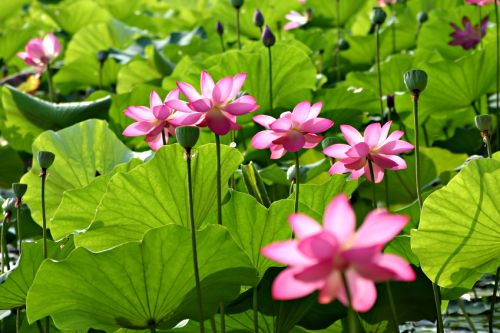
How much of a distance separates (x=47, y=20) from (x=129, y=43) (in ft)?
3.27

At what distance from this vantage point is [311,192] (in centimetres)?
118

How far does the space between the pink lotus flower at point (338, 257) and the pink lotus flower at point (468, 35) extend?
144 cm

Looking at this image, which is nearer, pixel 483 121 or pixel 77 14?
pixel 483 121

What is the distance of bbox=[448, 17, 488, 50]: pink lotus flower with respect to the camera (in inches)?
75.6

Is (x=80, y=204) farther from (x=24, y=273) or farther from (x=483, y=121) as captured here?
(x=483, y=121)

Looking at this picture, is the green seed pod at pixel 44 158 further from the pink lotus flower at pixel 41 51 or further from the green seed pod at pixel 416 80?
the pink lotus flower at pixel 41 51

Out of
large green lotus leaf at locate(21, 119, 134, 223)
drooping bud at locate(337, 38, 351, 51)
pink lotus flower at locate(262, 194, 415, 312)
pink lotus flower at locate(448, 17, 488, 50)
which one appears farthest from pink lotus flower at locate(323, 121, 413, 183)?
drooping bud at locate(337, 38, 351, 51)

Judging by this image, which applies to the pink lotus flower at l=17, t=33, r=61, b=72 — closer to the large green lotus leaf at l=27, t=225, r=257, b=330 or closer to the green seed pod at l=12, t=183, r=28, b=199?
the green seed pod at l=12, t=183, r=28, b=199

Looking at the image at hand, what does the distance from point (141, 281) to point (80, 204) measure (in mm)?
308

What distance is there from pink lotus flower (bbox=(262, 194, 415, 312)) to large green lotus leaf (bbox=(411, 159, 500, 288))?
48 centimetres

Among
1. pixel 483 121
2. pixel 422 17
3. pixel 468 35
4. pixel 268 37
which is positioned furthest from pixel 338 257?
pixel 422 17

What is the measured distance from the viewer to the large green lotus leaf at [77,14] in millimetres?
2988

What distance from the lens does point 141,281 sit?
3.24 feet

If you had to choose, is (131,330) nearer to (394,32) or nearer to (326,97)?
(326,97)
